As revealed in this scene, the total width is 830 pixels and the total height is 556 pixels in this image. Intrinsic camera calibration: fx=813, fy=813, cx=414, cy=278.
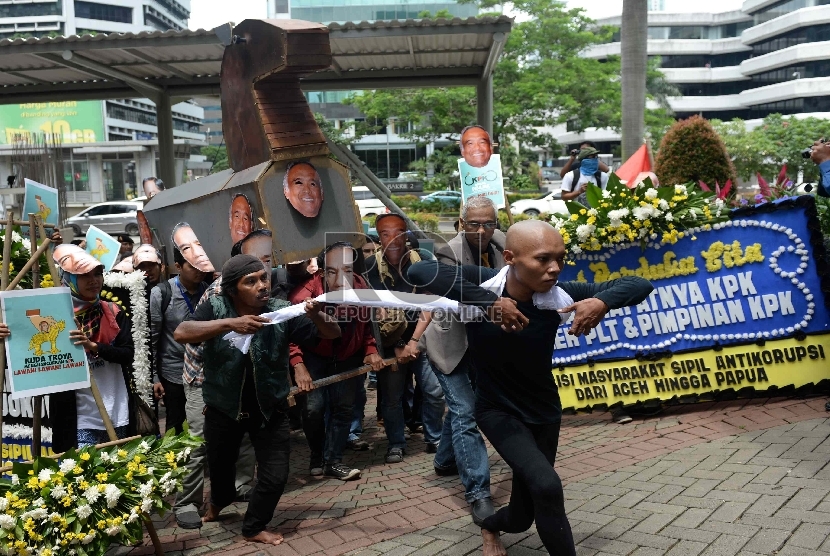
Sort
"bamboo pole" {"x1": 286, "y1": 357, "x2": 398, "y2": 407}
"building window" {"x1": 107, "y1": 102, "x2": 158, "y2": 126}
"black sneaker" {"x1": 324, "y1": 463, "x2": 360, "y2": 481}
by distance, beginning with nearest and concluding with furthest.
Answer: "bamboo pole" {"x1": 286, "y1": 357, "x2": 398, "y2": 407}
"black sneaker" {"x1": 324, "y1": 463, "x2": 360, "y2": 481}
"building window" {"x1": 107, "y1": 102, "x2": 158, "y2": 126}

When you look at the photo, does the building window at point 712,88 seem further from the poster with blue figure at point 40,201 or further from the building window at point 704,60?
the poster with blue figure at point 40,201

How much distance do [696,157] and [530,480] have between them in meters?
7.59

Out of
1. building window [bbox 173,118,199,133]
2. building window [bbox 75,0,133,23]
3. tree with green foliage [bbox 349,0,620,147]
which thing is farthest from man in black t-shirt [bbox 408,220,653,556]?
building window [bbox 75,0,133,23]

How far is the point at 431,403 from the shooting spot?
6754 millimetres

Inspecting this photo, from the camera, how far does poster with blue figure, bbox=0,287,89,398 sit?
15.2 ft

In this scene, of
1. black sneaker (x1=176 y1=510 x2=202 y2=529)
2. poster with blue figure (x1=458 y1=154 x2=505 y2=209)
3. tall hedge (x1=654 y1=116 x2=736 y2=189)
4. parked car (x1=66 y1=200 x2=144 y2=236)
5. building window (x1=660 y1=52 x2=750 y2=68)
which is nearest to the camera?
black sneaker (x1=176 y1=510 x2=202 y2=529)

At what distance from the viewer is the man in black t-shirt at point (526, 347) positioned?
12.7 feet

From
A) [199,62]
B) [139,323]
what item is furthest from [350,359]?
[199,62]

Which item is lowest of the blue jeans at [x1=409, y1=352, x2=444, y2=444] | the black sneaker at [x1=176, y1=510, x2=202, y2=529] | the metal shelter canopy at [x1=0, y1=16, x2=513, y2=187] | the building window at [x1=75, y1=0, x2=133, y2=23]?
the black sneaker at [x1=176, y1=510, x2=202, y2=529]

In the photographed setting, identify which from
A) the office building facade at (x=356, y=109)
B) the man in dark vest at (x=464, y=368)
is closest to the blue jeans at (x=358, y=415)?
the man in dark vest at (x=464, y=368)

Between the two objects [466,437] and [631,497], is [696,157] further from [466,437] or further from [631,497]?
[466,437]

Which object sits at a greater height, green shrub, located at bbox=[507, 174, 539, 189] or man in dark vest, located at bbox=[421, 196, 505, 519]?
green shrub, located at bbox=[507, 174, 539, 189]

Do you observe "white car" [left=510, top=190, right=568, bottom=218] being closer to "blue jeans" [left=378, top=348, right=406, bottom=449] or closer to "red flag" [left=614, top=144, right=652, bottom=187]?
"red flag" [left=614, top=144, right=652, bottom=187]

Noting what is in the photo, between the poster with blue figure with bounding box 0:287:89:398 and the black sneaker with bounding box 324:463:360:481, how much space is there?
208cm
